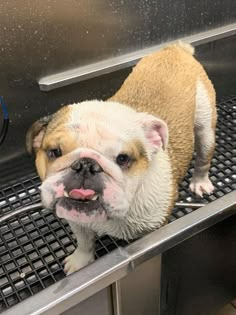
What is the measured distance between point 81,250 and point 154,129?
35 cm

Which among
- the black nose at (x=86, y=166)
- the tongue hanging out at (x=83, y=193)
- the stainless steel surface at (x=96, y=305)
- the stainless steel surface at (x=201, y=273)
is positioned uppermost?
the black nose at (x=86, y=166)

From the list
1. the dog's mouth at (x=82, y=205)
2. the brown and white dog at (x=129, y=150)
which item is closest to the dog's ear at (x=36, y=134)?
the brown and white dog at (x=129, y=150)

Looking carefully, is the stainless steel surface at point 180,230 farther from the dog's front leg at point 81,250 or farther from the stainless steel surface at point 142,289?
the dog's front leg at point 81,250

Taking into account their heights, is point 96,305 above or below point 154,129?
below

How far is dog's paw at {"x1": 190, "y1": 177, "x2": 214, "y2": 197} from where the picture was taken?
1244 millimetres

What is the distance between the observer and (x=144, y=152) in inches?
34.5

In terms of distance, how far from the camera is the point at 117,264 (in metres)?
0.78

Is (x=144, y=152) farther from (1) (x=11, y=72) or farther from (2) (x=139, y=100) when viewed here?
(1) (x=11, y=72)

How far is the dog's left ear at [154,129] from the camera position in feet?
2.89

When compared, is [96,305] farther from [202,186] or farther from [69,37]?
[69,37]

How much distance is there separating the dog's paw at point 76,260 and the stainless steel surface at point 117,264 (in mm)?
250

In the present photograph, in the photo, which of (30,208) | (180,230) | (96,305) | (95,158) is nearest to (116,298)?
(96,305)

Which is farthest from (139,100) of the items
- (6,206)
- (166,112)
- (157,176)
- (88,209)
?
(6,206)

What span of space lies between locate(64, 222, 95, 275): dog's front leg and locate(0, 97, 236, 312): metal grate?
0.03 meters
